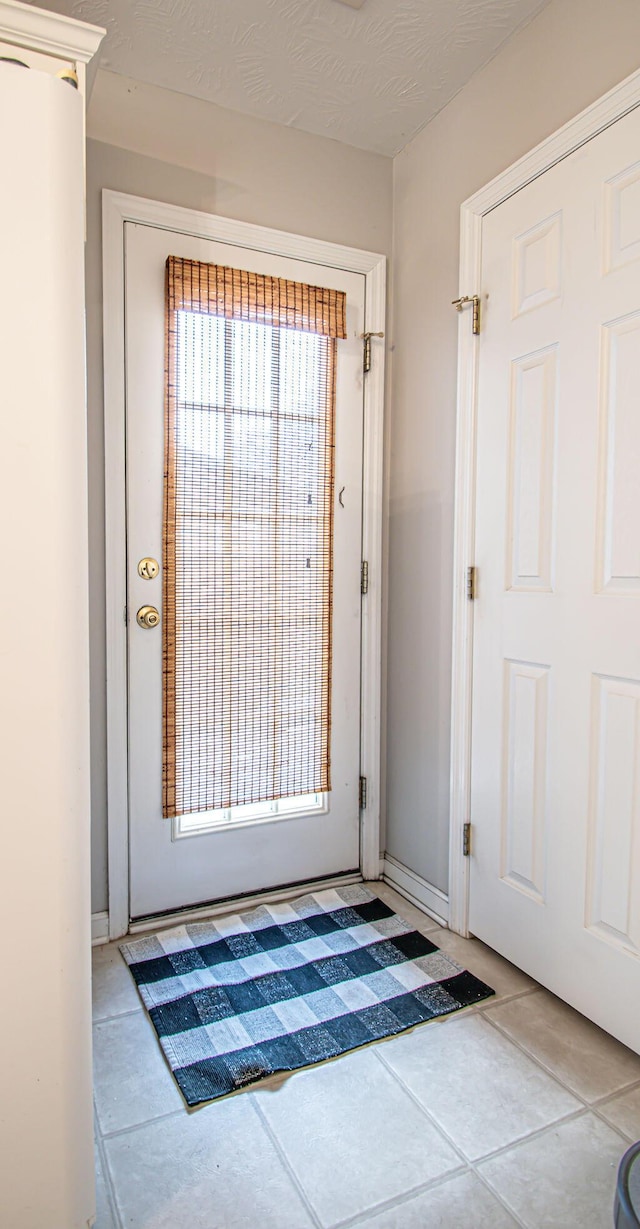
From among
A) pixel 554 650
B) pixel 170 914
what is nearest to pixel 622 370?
pixel 554 650

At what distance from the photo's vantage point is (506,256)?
5.81ft

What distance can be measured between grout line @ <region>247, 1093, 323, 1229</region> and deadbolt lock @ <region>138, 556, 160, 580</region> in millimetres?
1282

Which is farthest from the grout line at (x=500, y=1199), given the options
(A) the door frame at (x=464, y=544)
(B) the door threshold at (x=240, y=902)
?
(B) the door threshold at (x=240, y=902)

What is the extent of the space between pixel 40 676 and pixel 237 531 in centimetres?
114

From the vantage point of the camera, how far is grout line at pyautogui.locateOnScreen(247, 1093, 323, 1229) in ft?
3.71

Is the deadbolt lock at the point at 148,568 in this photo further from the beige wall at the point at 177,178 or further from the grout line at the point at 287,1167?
the grout line at the point at 287,1167

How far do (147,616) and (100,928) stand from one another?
0.90 metres

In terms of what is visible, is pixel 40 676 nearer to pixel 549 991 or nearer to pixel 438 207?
pixel 549 991

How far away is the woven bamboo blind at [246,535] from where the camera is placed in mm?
1977

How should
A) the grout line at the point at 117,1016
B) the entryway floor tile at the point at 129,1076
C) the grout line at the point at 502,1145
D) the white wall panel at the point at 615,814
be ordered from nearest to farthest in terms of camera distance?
the grout line at the point at 502,1145 < the entryway floor tile at the point at 129,1076 < the white wall panel at the point at 615,814 < the grout line at the point at 117,1016

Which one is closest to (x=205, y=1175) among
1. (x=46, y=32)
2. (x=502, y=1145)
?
(x=502, y=1145)

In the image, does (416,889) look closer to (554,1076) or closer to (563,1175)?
(554,1076)

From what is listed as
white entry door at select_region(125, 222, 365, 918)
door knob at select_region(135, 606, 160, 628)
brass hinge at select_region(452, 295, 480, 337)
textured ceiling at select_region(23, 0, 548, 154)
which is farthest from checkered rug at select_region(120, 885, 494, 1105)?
textured ceiling at select_region(23, 0, 548, 154)

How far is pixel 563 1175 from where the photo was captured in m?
1.20
